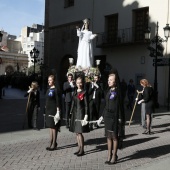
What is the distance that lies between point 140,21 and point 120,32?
173cm

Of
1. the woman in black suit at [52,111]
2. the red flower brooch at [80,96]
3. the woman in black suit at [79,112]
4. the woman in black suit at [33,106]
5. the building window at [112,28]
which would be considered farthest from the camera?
the building window at [112,28]

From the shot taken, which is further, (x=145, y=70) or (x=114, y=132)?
(x=145, y=70)

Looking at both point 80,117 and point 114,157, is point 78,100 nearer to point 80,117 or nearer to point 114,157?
point 80,117

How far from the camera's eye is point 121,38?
25.6 m

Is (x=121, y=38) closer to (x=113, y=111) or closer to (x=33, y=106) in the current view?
(x=33, y=106)

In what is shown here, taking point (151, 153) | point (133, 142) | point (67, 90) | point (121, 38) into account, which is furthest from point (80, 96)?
point (121, 38)

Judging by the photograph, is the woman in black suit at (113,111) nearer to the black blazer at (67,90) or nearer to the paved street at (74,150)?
the paved street at (74,150)

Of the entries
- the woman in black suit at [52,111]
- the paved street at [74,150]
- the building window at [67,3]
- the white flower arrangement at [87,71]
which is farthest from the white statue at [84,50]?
the building window at [67,3]

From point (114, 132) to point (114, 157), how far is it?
55cm

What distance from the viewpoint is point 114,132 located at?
679 cm

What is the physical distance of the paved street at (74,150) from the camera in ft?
22.2

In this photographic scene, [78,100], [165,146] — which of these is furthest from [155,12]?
[78,100]

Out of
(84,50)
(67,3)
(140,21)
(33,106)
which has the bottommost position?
(33,106)

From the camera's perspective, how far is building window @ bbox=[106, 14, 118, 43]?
87.3 feet
